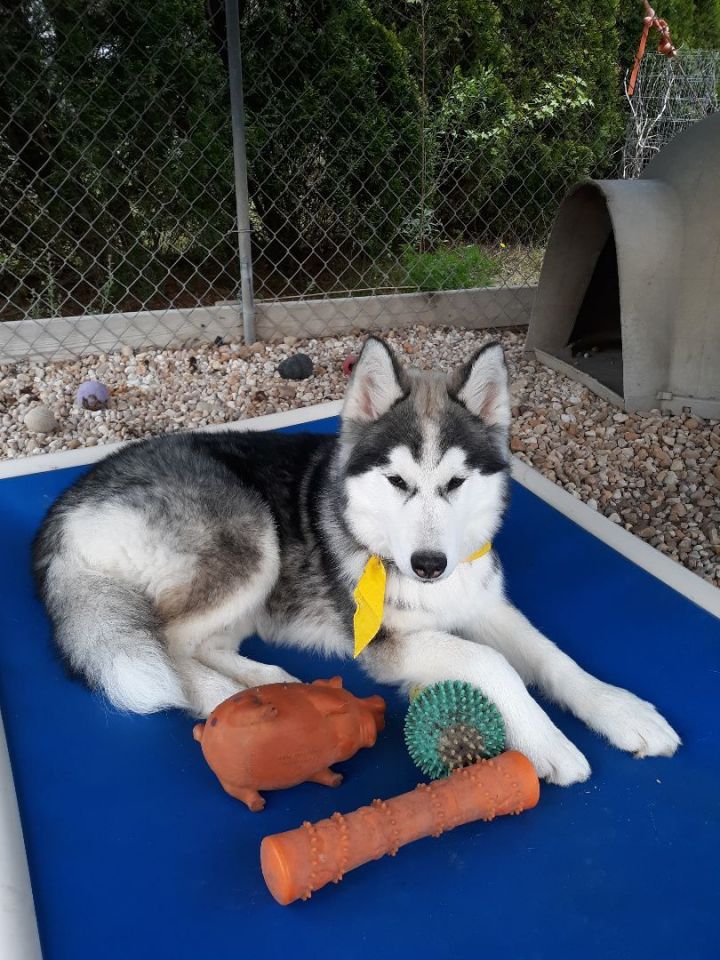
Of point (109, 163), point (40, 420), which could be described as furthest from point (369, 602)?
point (109, 163)

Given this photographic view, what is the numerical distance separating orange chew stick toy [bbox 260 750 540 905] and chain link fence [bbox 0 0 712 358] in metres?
4.17

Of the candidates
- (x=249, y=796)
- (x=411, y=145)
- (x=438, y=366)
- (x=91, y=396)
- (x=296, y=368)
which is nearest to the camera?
(x=249, y=796)

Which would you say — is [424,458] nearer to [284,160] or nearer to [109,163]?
[109,163]

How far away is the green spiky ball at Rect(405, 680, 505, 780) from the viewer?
1717 mm

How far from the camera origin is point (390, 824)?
1544mm

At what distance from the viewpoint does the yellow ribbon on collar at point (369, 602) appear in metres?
2.02

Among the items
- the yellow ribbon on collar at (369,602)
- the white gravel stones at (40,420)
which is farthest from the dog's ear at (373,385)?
the white gravel stones at (40,420)

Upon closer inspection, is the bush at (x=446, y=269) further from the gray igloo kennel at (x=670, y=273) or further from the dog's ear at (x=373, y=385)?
the dog's ear at (x=373, y=385)

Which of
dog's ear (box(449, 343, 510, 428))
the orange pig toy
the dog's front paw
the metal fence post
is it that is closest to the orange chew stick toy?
the orange pig toy

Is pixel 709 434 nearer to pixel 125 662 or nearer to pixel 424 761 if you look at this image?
pixel 424 761

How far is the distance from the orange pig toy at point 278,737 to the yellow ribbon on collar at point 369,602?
0.25m

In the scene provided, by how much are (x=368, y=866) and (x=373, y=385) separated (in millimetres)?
1233

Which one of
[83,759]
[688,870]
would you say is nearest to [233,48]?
[83,759]

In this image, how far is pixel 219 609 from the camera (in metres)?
2.12
